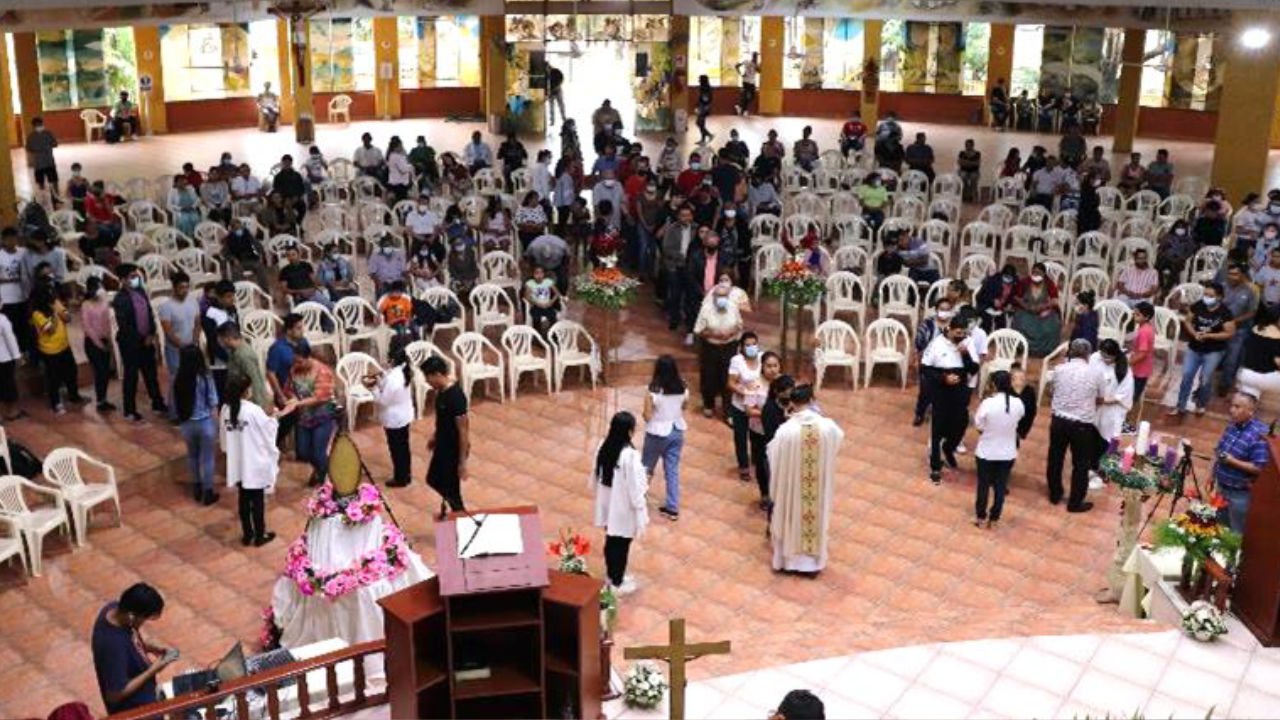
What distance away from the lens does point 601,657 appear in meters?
7.14

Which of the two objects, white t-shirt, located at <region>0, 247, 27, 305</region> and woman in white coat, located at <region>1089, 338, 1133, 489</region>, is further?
white t-shirt, located at <region>0, 247, 27, 305</region>

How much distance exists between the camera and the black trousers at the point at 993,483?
1037cm

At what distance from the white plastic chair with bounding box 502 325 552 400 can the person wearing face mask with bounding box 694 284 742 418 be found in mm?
1506

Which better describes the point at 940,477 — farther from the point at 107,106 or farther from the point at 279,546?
the point at 107,106

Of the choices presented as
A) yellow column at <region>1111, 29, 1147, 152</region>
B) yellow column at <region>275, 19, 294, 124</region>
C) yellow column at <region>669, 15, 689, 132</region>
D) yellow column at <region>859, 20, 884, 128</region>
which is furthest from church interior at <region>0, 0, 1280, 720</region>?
yellow column at <region>275, 19, 294, 124</region>

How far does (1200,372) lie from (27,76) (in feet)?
71.2

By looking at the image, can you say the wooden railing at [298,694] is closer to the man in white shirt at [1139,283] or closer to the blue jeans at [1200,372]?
the blue jeans at [1200,372]

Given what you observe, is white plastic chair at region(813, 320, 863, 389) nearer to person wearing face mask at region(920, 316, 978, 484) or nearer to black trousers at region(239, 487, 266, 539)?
person wearing face mask at region(920, 316, 978, 484)

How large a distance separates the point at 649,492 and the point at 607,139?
950 centimetres

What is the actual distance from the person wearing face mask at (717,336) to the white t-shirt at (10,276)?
6295mm

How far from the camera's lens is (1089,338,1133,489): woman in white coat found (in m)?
10.8

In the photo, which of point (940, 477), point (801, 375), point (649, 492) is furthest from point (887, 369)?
point (649, 492)

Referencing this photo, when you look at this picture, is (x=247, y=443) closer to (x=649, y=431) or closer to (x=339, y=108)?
(x=649, y=431)

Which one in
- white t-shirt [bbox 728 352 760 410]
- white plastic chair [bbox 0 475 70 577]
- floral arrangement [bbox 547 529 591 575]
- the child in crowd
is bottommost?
white plastic chair [bbox 0 475 70 577]
